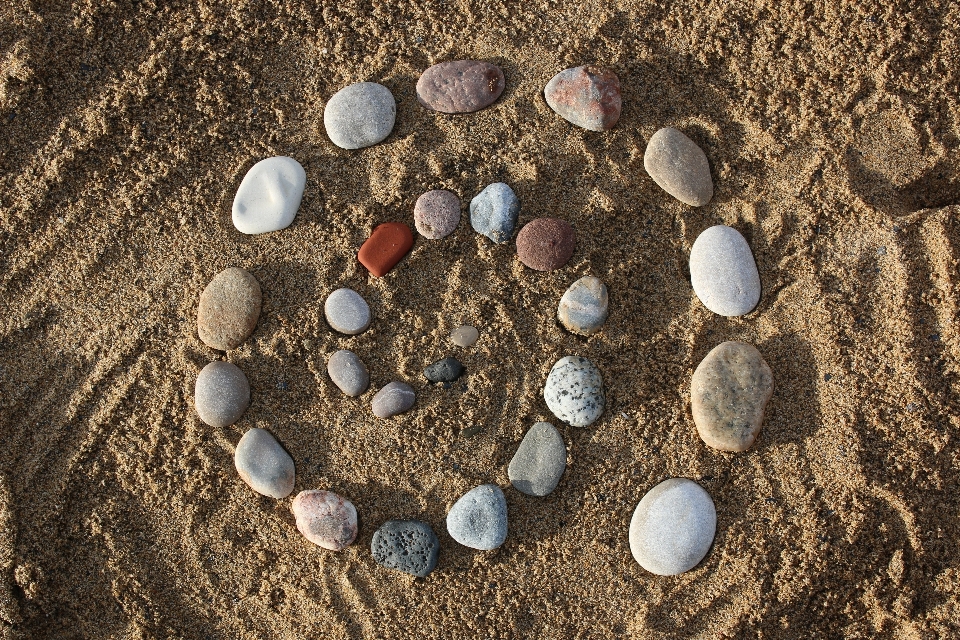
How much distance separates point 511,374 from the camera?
2283mm

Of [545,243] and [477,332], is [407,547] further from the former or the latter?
[545,243]

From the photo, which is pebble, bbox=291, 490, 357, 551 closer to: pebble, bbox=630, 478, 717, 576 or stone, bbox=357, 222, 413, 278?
stone, bbox=357, 222, 413, 278

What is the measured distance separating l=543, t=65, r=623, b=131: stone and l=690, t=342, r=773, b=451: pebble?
2.95 feet

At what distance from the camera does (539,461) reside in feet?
7.32

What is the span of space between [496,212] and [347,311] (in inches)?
23.8

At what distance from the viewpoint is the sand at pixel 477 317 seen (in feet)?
7.31

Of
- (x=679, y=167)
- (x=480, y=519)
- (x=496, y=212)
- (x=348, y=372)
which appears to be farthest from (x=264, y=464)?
(x=679, y=167)

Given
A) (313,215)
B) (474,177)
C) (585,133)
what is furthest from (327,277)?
(585,133)

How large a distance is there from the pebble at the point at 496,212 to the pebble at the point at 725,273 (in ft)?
2.09

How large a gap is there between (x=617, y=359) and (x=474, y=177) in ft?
2.61

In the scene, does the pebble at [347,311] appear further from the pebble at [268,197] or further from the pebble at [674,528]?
the pebble at [674,528]

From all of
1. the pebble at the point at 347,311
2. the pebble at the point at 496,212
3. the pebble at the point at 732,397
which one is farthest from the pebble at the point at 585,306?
the pebble at the point at 347,311

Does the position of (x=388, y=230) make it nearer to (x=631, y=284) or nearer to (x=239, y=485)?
(x=631, y=284)

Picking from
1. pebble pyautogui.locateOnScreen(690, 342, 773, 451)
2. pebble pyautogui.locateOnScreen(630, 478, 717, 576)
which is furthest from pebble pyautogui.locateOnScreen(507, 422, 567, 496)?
pebble pyautogui.locateOnScreen(690, 342, 773, 451)
